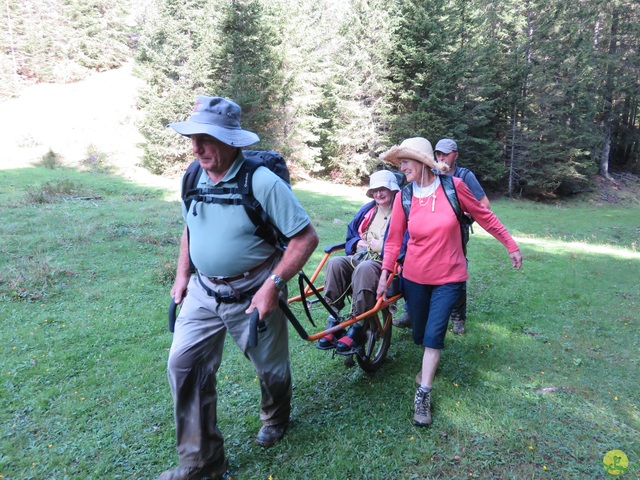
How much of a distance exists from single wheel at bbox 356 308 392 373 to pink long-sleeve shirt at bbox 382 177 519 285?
0.80 m

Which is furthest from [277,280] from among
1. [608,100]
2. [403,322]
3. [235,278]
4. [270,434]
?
[608,100]

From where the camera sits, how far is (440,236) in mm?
3506

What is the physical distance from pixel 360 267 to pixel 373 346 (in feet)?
2.83

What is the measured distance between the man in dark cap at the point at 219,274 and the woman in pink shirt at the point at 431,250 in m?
1.34

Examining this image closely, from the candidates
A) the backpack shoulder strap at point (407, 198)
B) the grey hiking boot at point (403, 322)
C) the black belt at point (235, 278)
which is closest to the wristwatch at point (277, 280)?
the black belt at point (235, 278)

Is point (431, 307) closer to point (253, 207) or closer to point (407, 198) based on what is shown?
point (407, 198)

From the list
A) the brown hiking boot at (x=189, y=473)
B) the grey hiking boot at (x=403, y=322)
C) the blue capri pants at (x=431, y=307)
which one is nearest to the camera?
the brown hiking boot at (x=189, y=473)

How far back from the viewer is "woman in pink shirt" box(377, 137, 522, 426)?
3480 mm

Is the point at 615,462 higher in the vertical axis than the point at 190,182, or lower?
lower

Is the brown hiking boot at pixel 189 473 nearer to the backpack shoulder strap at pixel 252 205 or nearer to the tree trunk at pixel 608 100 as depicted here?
the backpack shoulder strap at pixel 252 205

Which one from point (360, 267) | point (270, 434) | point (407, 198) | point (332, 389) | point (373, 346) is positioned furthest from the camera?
point (373, 346)

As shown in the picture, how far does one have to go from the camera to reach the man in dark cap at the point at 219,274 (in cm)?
255

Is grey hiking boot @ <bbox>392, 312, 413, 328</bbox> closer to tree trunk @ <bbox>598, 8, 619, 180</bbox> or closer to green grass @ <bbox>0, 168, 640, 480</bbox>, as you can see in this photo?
green grass @ <bbox>0, 168, 640, 480</bbox>

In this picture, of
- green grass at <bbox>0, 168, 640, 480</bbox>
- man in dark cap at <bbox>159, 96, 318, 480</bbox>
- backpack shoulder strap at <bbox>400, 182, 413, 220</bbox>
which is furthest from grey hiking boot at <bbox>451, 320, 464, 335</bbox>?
man in dark cap at <bbox>159, 96, 318, 480</bbox>
